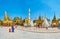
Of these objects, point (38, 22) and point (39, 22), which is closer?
point (38, 22)

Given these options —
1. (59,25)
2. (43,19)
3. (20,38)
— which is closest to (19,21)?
(43,19)

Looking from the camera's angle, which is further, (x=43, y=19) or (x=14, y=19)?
(x=43, y=19)

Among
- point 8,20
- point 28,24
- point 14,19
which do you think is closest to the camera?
point 14,19

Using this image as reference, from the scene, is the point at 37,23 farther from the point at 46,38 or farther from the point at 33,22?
the point at 46,38

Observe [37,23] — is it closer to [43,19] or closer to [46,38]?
[43,19]

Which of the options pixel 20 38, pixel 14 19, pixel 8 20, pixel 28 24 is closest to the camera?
pixel 20 38

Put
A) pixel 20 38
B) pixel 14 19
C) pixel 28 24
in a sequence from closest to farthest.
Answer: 1. pixel 20 38
2. pixel 14 19
3. pixel 28 24

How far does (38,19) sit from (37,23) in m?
0.35

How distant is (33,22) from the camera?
1256 centimetres

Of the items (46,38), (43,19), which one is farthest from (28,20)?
(46,38)

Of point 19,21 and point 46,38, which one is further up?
point 19,21

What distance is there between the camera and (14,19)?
11492 millimetres

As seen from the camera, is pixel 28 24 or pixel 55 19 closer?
pixel 55 19

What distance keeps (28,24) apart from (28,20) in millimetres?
429
